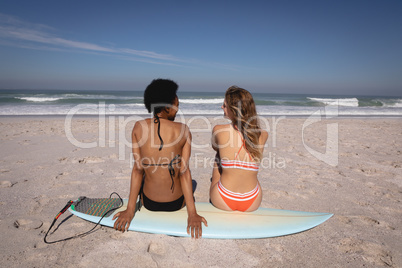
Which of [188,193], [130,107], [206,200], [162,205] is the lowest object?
[206,200]

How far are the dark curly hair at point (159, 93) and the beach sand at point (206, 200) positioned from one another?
48.3 inches

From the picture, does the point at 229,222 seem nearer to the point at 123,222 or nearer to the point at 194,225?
the point at 194,225

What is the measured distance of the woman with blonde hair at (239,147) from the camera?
2164 mm

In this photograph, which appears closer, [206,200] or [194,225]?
[194,225]

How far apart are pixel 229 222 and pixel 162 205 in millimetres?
683

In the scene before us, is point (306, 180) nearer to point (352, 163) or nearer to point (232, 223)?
point (352, 163)

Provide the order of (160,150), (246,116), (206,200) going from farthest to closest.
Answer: (206,200), (246,116), (160,150)

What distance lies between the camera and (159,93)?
193cm

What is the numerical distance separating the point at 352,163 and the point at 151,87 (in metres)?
4.30

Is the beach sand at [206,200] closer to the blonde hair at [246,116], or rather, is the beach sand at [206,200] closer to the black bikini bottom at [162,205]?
the black bikini bottom at [162,205]

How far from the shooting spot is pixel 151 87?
6.35 ft

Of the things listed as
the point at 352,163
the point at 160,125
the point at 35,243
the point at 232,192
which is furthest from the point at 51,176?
the point at 352,163

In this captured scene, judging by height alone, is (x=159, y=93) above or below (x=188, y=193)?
above

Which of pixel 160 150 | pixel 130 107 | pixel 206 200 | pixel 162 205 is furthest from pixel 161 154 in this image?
pixel 130 107
